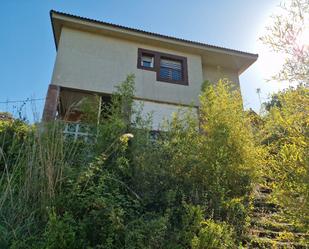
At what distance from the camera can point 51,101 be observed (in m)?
7.75

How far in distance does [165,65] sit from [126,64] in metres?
1.58

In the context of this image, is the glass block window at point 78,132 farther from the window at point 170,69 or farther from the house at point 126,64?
the window at point 170,69

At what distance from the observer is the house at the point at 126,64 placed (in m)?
8.34

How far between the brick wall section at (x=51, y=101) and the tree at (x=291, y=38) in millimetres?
5992

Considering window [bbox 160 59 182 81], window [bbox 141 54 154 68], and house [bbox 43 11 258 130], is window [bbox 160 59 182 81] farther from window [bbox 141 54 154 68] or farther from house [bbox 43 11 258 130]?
window [bbox 141 54 154 68]

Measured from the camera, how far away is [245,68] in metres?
10.9

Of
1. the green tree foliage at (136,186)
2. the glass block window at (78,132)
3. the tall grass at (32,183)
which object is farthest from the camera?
the glass block window at (78,132)

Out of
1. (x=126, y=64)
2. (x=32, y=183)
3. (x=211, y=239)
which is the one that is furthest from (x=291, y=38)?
(x=126, y=64)

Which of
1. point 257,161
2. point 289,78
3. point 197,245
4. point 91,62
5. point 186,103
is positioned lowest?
point 197,245

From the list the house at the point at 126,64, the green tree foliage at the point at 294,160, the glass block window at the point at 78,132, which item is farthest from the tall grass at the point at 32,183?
the house at the point at 126,64

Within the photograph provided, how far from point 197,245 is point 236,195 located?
1.56 m

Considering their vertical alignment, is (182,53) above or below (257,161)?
above

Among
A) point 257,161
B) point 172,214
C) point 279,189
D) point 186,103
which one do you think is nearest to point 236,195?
point 257,161

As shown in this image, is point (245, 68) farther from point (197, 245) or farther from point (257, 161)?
point (197, 245)
